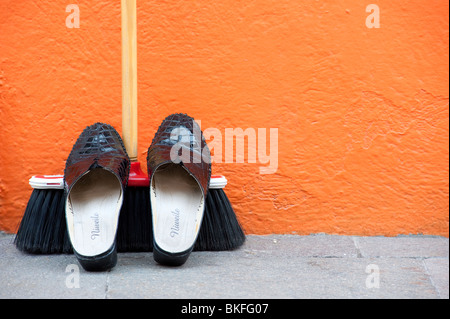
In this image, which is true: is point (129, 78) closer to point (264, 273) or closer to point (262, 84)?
point (262, 84)

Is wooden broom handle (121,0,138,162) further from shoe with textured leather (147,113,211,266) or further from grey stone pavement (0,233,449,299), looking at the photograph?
grey stone pavement (0,233,449,299)

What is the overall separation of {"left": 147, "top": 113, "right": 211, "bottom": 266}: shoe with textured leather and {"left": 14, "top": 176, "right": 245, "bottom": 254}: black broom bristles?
87 millimetres

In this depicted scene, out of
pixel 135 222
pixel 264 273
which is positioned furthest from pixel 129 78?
pixel 264 273

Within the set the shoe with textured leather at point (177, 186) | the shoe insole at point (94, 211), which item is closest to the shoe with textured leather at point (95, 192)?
the shoe insole at point (94, 211)

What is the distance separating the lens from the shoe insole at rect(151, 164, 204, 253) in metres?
1.64

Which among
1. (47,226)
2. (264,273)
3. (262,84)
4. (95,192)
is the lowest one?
(264,273)

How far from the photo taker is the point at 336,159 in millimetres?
1964

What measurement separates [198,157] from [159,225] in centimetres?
25

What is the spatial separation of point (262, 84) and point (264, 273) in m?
0.71

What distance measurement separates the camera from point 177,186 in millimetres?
1761

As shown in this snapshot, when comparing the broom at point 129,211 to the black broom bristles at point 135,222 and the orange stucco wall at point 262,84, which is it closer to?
the black broom bristles at point 135,222

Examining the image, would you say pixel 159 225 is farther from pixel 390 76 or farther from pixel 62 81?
pixel 390 76

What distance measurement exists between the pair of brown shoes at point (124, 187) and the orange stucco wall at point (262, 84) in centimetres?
18

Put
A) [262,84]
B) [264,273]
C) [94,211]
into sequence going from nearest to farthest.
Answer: [264,273] < [94,211] < [262,84]
